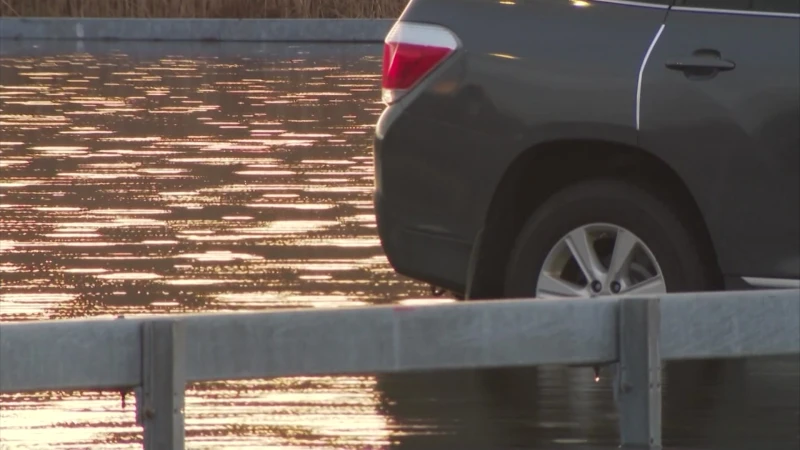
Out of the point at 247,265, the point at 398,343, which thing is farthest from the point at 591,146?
the point at 247,265

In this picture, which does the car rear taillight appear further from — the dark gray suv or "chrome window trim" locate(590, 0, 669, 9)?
"chrome window trim" locate(590, 0, 669, 9)

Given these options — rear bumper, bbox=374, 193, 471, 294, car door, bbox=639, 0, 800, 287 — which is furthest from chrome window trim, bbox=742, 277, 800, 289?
rear bumper, bbox=374, 193, 471, 294

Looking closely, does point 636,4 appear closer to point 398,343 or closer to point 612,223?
point 612,223

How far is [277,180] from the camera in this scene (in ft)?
45.8

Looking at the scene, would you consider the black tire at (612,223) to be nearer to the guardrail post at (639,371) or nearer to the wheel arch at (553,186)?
the wheel arch at (553,186)

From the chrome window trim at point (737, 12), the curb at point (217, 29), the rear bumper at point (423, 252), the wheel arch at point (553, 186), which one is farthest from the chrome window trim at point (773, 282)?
the curb at point (217, 29)

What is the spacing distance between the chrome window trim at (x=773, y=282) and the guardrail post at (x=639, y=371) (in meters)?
0.92

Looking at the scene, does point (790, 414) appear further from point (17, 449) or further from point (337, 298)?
point (337, 298)

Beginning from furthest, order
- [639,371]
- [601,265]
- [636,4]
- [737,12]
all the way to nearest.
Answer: [601,265]
[636,4]
[737,12]
[639,371]

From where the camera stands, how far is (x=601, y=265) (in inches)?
279

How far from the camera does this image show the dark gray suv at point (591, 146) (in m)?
6.68

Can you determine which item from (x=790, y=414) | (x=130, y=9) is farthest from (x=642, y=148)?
(x=130, y=9)

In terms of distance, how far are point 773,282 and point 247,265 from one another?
158 inches

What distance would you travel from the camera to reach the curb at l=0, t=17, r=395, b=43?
32.3 meters
